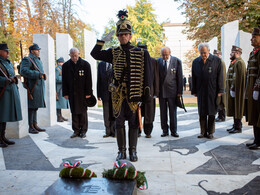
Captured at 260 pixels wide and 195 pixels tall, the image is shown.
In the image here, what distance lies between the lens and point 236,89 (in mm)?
6594

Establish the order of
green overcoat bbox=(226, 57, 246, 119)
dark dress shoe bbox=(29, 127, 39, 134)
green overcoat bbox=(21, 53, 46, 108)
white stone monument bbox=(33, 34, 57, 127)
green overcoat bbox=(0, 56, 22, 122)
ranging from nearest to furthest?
green overcoat bbox=(0, 56, 22, 122) → green overcoat bbox=(226, 57, 246, 119) → green overcoat bbox=(21, 53, 46, 108) → dark dress shoe bbox=(29, 127, 39, 134) → white stone monument bbox=(33, 34, 57, 127)

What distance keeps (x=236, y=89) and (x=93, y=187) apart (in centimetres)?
496

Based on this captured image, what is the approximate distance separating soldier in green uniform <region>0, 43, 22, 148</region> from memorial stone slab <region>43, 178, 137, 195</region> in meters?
3.31

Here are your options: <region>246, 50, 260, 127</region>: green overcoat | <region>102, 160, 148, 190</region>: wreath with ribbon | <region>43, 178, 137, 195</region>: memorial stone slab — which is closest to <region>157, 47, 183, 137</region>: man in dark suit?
<region>246, 50, 260, 127</region>: green overcoat

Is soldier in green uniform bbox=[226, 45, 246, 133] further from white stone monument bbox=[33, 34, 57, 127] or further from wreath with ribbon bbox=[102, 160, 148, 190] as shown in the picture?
white stone monument bbox=[33, 34, 57, 127]

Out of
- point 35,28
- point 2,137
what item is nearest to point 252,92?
point 2,137

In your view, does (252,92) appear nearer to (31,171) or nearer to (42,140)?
(31,171)

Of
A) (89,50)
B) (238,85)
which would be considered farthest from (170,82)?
(89,50)

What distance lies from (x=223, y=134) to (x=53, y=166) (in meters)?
4.18

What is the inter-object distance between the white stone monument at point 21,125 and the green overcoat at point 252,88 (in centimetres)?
504

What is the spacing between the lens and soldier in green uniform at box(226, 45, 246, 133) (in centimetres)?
654

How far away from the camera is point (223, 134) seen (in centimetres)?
664

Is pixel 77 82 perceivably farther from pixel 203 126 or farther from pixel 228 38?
pixel 228 38

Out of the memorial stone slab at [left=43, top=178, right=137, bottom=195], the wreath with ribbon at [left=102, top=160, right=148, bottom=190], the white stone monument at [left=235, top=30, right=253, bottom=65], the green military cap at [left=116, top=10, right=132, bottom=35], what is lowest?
the memorial stone slab at [left=43, top=178, right=137, bottom=195]
